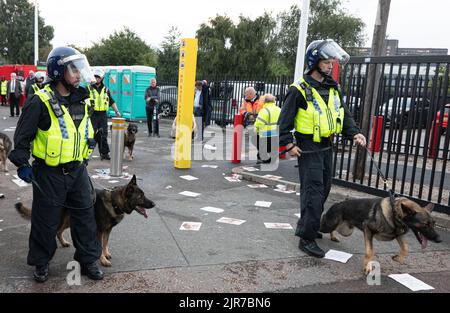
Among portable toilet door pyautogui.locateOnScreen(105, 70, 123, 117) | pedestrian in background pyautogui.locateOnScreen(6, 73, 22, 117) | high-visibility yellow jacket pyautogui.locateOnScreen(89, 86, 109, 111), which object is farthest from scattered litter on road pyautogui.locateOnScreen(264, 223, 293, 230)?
pedestrian in background pyautogui.locateOnScreen(6, 73, 22, 117)

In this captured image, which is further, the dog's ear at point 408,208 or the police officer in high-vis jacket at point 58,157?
the dog's ear at point 408,208

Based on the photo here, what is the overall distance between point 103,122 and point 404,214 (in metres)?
7.53

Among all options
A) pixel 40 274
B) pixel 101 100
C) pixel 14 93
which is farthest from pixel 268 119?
pixel 14 93

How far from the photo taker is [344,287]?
157 inches

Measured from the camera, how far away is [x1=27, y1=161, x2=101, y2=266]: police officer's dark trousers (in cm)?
369

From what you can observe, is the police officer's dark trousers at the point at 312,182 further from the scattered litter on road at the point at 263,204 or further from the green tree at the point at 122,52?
the green tree at the point at 122,52

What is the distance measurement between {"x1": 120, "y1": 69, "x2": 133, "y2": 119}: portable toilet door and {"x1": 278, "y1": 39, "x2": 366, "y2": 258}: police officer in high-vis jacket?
1593cm

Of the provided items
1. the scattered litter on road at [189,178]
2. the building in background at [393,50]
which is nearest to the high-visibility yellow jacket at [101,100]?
the scattered litter on road at [189,178]

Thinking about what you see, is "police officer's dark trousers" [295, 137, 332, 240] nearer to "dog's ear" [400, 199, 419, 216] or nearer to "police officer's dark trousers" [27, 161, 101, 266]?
"dog's ear" [400, 199, 419, 216]

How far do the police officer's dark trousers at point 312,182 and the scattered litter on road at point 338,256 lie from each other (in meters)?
0.27

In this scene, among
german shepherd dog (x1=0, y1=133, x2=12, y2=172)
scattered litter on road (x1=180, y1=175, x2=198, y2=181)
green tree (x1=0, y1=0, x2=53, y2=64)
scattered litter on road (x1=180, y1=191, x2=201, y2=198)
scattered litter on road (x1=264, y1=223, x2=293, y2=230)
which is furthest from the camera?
green tree (x1=0, y1=0, x2=53, y2=64)

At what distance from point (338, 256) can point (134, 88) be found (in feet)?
53.4

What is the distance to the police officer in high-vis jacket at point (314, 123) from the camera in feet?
14.8

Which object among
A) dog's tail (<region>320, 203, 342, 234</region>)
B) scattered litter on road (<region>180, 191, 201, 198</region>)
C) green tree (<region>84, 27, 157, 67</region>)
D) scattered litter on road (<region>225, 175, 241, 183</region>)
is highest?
green tree (<region>84, 27, 157, 67</region>)
